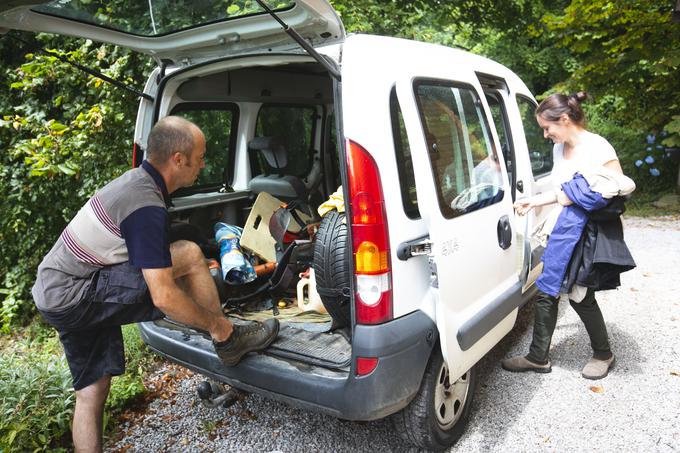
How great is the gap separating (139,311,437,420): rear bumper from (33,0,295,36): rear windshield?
5.35ft

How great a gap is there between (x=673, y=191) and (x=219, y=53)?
1072cm

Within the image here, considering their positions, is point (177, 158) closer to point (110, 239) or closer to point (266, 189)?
point (110, 239)

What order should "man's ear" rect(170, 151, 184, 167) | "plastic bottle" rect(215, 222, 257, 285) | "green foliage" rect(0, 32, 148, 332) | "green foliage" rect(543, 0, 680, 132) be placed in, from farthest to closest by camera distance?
"green foliage" rect(543, 0, 680, 132)
"green foliage" rect(0, 32, 148, 332)
"plastic bottle" rect(215, 222, 257, 285)
"man's ear" rect(170, 151, 184, 167)

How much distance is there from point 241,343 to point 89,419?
80cm

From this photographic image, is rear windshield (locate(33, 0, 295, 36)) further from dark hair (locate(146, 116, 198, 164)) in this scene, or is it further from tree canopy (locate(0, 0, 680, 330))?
dark hair (locate(146, 116, 198, 164))

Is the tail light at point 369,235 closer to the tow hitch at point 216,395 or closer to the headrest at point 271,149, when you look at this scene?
the tow hitch at point 216,395

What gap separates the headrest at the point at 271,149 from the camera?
14.7 feet

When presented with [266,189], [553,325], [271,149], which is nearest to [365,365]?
[553,325]

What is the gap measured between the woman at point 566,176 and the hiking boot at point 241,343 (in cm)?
173

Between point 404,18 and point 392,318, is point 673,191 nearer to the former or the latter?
point 404,18

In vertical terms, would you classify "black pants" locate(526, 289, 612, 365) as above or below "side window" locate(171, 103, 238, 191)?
below

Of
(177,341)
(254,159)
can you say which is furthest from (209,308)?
(254,159)

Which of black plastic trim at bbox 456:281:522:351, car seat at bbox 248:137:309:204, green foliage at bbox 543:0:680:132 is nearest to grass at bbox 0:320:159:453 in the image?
car seat at bbox 248:137:309:204

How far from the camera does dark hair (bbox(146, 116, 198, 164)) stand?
229cm
